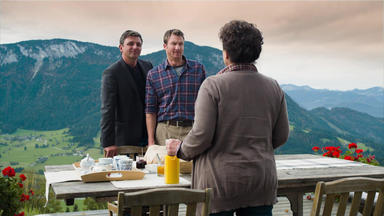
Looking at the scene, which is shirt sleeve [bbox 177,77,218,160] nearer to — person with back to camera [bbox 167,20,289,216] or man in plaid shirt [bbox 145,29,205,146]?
person with back to camera [bbox 167,20,289,216]

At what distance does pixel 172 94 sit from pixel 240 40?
5.88ft

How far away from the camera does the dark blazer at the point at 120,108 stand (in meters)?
3.85

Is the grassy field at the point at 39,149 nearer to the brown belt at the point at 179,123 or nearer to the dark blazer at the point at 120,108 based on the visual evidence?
the dark blazer at the point at 120,108

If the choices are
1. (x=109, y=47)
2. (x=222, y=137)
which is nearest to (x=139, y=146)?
(x=222, y=137)

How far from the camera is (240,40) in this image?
1.93m

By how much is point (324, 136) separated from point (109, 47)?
33.6 meters

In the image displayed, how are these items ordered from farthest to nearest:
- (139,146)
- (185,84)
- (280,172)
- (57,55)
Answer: (57,55), (139,146), (185,84), (280,172)

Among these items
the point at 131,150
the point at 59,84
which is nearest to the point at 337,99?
the point at 59,84

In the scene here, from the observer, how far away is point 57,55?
5641 cm

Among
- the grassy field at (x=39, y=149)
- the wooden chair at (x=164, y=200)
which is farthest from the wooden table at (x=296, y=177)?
the grassy field at (x=39, y=149)

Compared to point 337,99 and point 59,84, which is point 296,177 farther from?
point 337,99

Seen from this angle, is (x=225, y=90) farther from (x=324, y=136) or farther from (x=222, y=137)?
(x=324, y=136)

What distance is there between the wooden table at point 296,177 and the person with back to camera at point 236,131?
76cm

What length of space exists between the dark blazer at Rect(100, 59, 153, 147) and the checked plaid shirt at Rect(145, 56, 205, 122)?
226 mm
